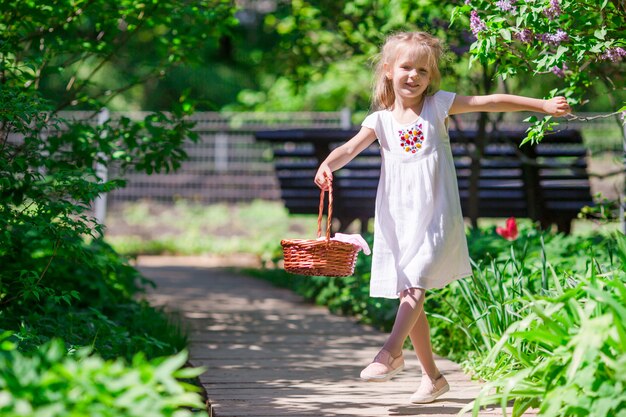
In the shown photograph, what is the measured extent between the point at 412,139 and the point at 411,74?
0.86ft

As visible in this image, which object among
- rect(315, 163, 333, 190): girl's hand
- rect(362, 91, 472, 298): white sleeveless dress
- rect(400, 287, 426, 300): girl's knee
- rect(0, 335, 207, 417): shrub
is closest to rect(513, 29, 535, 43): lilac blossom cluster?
rect(362, 91, 472, 298): white sleeveless dress

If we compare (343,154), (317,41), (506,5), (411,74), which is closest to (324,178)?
(343,154)

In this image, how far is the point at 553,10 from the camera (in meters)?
3.75

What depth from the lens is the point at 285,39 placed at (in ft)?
25.6

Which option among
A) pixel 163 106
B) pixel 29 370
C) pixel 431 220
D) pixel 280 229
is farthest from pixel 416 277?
pixel 163 106

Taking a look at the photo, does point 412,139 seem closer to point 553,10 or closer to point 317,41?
point 553,10

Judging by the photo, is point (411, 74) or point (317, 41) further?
point (317, 41)

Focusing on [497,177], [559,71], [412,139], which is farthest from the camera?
[497,177]

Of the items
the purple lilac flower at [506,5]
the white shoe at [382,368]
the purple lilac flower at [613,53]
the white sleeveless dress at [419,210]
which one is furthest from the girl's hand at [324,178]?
the purple lilac flower at [613,53]

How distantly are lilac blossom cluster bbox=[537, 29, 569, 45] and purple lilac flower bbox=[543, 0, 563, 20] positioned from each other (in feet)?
0.23

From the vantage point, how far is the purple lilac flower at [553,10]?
3.71 metres

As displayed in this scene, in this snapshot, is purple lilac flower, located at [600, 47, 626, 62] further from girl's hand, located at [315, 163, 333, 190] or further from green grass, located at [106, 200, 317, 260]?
green grass, located at [106, 200, 317, 260]

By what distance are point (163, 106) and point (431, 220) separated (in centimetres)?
2039

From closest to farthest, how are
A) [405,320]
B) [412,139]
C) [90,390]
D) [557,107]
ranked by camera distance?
[90,390]
[557,107]
[405,320]
[412,139]
